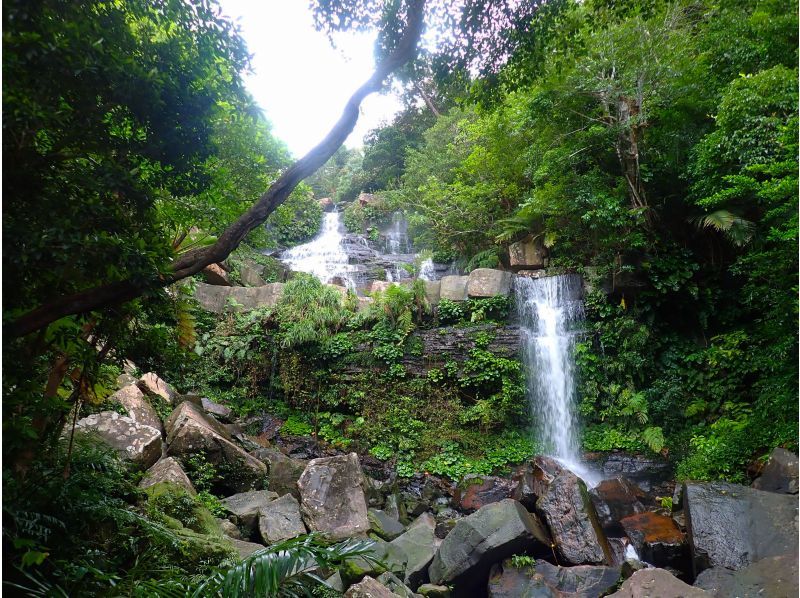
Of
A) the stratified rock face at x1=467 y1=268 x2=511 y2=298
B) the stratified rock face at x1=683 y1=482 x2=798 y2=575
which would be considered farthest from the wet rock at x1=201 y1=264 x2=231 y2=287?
the stratified rock face at x1=683 y1=482 x2=798 y2=575

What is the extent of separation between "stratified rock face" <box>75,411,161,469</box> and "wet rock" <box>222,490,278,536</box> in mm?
1202

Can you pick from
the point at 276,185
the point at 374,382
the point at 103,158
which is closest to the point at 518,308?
the point at 374,382

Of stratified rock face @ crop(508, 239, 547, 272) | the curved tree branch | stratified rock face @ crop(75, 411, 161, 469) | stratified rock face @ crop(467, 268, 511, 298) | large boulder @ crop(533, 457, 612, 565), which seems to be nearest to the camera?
the curved tree branch

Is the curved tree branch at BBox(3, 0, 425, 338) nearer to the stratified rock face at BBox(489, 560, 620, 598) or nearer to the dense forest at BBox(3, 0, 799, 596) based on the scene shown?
the dense forest at BBox(3, 0, 799, 596)

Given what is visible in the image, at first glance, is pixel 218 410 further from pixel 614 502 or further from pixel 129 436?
pixel 614 502

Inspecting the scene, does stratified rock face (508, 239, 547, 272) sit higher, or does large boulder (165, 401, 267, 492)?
stratified rock face (508, 239, 547, 272)

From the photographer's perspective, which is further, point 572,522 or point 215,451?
point 215,451

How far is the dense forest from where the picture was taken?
2.59m

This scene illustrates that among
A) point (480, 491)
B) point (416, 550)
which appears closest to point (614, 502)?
point (480, 491)

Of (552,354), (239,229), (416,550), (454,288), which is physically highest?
(239,229)

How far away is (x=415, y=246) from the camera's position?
18.8 m

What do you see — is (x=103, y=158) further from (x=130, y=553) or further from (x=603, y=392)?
(x=603, y=392)

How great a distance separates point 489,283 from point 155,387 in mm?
7824

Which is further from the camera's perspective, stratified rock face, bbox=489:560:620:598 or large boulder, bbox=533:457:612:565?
large boulder, bbox=533:457:612:565
